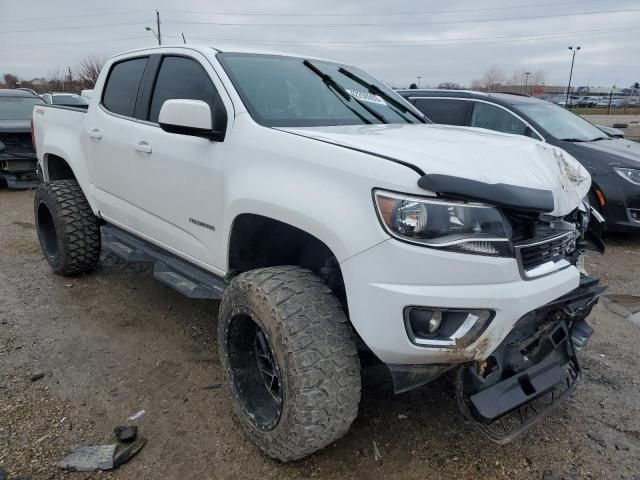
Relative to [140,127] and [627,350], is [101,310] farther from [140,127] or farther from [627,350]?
[627,350]

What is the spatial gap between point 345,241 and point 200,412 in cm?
148

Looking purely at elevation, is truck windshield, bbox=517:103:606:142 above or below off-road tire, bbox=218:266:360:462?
above

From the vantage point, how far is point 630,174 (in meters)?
6.06

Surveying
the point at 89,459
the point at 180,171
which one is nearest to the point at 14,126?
the point at 180,171

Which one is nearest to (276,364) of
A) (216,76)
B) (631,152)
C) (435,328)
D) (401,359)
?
(401,359)

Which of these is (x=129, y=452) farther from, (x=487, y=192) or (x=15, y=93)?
(x=15, y=93)

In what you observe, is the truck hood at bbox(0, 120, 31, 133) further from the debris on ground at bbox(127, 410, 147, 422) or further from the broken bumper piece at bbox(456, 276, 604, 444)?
the broken bumper piece at bbox(456, 276, 604, 444)

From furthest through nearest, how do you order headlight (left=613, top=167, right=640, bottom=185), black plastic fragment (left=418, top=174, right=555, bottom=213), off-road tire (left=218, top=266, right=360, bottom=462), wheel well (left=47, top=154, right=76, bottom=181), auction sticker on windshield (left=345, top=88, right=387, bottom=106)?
1. headlight (left=613, top=167, right=640, bottom=185)
2. wheel well (left=47, top=154, right=76, bottom=181)
3. auction sticker on windshield (left=345, top=88, right=387, bottom=106)
4. off-road tire (left=218, top=266, right=360, bottom=462)
5. black plastic fragment (left=418, top=174, right=555, bottom=213)

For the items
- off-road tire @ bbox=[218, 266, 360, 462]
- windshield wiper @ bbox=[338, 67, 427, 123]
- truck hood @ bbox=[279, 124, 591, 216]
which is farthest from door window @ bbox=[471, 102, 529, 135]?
off-road tire @ bbox=[218, 266, 360, 462]

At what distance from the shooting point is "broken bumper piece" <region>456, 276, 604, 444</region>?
226 cm

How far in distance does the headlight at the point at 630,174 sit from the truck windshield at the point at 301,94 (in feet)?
12.3

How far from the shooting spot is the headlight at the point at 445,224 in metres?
2.00

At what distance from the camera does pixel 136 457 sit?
8.43 feet

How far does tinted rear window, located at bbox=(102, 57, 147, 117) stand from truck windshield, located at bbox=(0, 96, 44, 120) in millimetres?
6969
